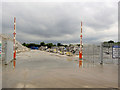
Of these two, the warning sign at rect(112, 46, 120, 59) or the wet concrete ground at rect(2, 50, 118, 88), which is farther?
the warning sign at rect(112, 46, 120, 59)

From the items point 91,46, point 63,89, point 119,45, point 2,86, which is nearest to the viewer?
point 63,89

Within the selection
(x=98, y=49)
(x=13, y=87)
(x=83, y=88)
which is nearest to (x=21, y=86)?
(x=13, y=87)

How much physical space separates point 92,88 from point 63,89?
119 cm

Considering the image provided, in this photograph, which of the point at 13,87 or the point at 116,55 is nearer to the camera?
the point at 13,87

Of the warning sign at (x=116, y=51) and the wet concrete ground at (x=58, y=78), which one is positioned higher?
the warning sign at (x=116, y=51)

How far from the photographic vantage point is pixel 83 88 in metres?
3.35

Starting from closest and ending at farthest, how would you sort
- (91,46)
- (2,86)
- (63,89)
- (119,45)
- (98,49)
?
(63,89) → (2,86) → (119,45) → (98,49) → (91,46)

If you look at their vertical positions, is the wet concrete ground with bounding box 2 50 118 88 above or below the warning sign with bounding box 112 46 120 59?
below

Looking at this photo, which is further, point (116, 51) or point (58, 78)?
point (116, 51)

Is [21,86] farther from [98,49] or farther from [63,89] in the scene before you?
[98,49]

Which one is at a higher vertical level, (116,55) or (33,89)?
(116,55)

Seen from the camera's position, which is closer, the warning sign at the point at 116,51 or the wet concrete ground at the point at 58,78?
the wet concrete ground at the point at 58,78

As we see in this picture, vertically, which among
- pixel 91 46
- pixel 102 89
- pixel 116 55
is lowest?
pixel 102 89

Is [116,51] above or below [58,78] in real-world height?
above
